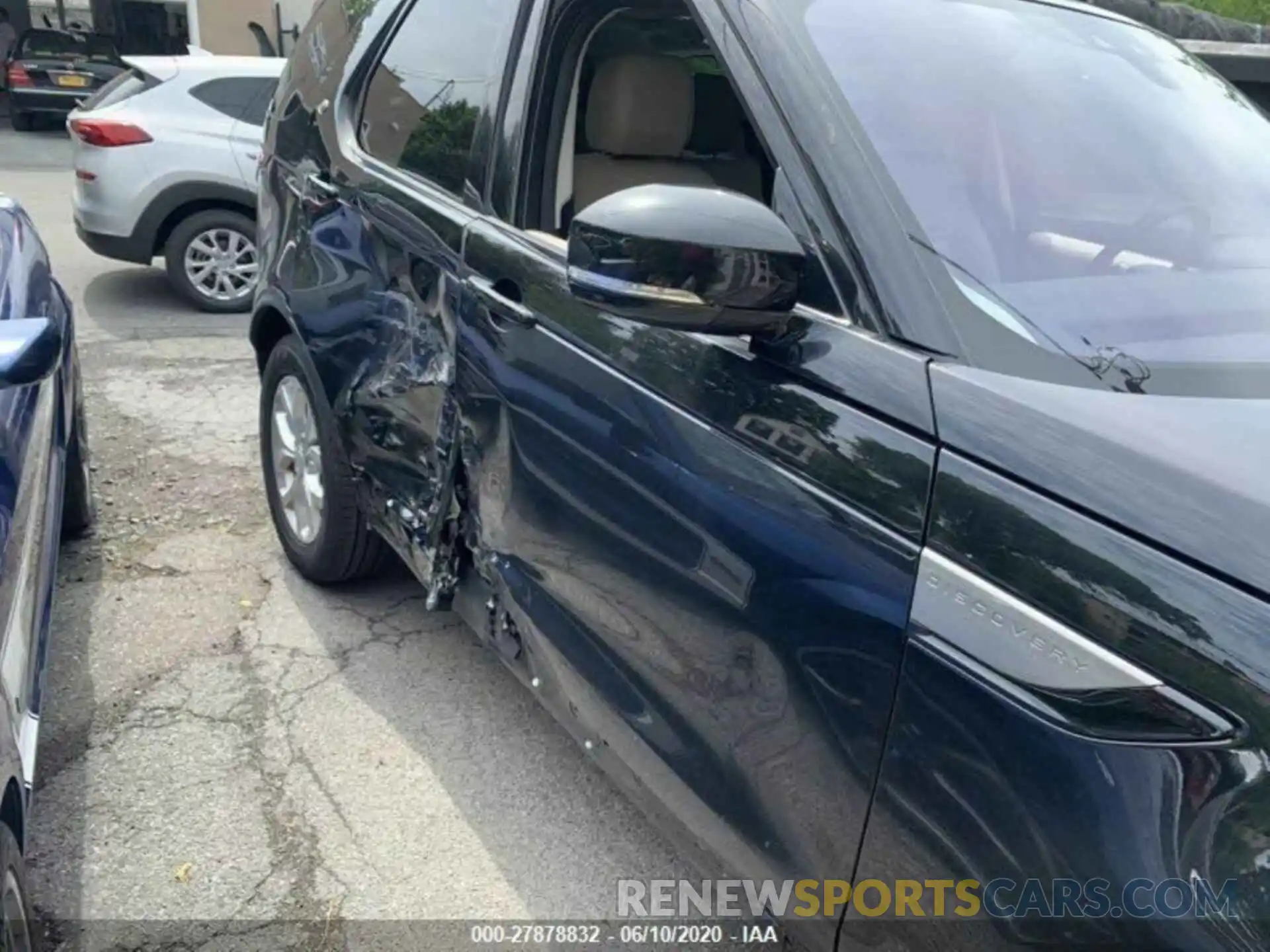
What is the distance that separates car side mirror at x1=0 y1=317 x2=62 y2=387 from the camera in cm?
181

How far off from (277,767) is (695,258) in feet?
6.24

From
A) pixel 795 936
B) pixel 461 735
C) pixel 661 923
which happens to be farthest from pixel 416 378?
pixel 795 936

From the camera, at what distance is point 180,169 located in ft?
23.3

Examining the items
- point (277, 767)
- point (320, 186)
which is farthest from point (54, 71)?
point (277, 767)

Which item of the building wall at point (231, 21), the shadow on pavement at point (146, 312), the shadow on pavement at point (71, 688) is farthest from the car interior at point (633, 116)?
the building wall at point (231, 21)

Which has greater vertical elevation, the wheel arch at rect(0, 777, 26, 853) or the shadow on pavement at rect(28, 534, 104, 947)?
the wheel arch at rect(0, 777, 26, 853)

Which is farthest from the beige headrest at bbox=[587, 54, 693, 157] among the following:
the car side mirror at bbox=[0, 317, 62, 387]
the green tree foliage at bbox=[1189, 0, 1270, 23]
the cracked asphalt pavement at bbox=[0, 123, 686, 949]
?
the green tree foliage at bbox=[1189, 0, 1270, 23]

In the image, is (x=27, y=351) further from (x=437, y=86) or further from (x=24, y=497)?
(x=437, y=86)

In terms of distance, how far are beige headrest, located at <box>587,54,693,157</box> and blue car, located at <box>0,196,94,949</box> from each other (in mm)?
1250

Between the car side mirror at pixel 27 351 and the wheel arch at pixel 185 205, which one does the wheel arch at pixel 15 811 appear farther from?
the wheel arch at pixel 185 205

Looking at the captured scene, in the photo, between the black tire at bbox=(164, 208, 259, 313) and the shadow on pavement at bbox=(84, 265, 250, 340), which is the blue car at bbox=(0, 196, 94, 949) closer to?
the shadow on pavement at bbox=(84, 265, 250, 340)

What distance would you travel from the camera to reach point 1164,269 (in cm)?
177

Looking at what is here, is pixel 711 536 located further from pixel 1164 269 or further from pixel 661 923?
pixel 661 923

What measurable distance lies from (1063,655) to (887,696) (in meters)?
0.27
